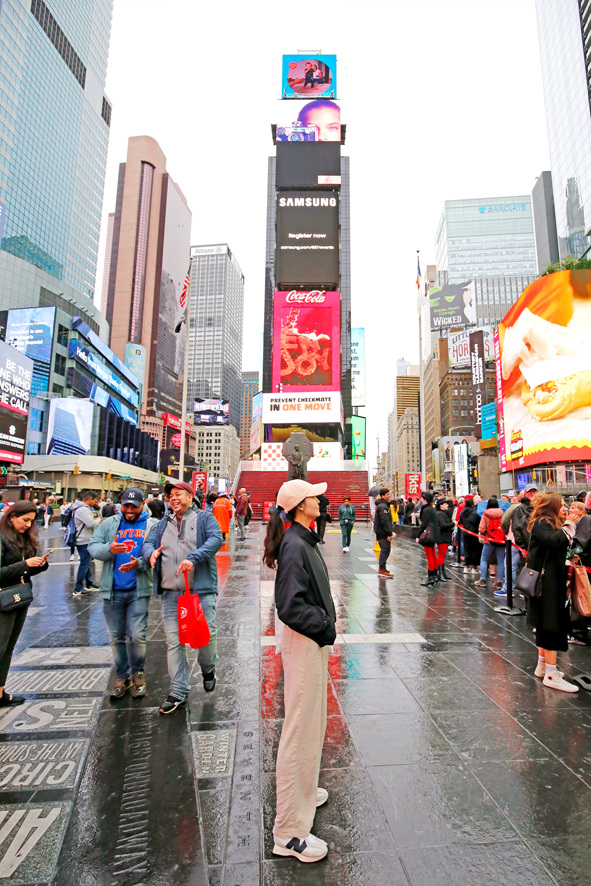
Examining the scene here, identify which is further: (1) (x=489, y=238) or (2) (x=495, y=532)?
(1) (x=489, y=238)

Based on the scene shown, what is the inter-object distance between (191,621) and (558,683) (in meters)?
3.44

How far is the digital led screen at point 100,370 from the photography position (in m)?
68.0

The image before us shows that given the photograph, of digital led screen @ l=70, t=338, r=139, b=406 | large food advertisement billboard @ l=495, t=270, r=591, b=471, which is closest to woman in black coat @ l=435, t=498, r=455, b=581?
large food advertisement billboard @ l=495, t=270, r=591, b=471

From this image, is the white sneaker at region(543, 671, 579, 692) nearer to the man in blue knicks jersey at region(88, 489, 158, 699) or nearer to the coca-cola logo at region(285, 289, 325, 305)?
the man in blue knicks jersey at region(88, 489, 158, 699)

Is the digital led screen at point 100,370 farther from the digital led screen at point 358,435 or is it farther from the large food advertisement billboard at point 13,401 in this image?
the digital led screen at point 358,435

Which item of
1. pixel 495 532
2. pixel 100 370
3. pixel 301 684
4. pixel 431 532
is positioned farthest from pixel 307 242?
pixel 301 684

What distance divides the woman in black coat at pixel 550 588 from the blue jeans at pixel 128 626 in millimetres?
3699

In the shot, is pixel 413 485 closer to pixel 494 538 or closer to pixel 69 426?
pixel 494 538

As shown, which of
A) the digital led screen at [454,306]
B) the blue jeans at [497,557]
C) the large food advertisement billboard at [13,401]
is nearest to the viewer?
the blue jeans at [497,557]

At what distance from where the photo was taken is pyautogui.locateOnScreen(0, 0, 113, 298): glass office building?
7562 centimetres

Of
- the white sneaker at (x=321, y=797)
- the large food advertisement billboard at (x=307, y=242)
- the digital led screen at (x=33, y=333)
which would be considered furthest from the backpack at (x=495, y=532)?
the digital led screen at (x=33, y=333)

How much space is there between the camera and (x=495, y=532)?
9.07 m

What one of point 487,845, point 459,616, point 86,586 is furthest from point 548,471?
point 487,845

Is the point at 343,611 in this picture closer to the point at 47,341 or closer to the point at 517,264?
the point at 47,341
